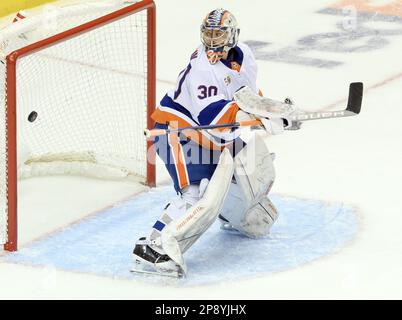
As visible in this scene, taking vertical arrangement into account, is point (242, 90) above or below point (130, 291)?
above

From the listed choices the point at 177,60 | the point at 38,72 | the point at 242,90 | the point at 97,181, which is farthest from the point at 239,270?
the point at 177,60

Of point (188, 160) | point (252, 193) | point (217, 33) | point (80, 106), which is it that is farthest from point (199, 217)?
point (80, 106)

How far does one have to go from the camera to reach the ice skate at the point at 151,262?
18.5ft

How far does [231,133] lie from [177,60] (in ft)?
9.68

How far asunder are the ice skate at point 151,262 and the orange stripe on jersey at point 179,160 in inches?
10.5

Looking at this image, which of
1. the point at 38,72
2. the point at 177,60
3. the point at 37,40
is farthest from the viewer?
the point at 177,60

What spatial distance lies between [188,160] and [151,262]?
0.41m

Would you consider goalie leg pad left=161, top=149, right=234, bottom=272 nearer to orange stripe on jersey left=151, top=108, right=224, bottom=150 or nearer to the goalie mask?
orange stripe on jersey left=151, top=108, right=224, bottom=150

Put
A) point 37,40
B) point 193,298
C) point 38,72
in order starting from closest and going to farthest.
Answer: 1. point 193,298
2. point 37,40
3. point 38,72

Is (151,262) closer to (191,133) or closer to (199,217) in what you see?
(199,217)

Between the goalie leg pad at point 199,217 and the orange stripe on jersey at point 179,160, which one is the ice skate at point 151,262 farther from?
the orange stripe on jersey at point 179,160

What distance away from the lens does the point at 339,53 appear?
867 cm

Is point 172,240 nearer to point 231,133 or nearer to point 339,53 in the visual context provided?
point 231,133

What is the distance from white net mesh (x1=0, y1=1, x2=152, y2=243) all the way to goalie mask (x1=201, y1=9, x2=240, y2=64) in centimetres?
101
